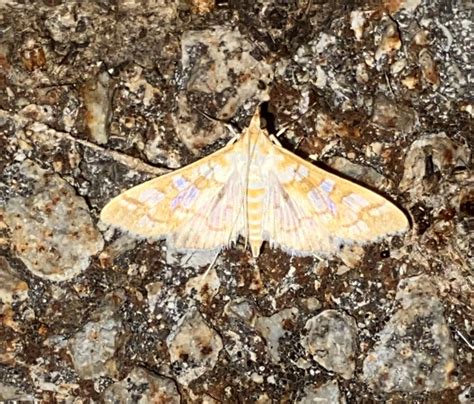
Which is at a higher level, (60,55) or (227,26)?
(227,26)

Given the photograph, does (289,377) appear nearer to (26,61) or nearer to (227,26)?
(227,26)

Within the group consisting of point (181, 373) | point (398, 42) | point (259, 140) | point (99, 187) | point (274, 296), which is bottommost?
point (181, 373)

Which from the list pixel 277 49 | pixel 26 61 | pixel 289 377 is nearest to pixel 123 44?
pixel 26 61

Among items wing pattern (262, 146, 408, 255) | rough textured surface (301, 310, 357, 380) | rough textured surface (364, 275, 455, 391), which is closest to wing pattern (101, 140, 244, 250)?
wing pattern (262, 146, 408, 255)

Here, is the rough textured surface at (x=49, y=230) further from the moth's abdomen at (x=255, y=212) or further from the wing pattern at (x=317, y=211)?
the wing pattern at (x=317, y=211)

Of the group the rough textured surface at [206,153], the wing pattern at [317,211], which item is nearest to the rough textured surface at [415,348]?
the rough textured surface at [206,153]

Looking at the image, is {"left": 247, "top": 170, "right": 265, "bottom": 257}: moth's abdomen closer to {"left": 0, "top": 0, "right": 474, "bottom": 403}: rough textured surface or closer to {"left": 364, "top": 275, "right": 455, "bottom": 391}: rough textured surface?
{"left": 0, "top": 0, "right": 474, "bottom": 403}: rough textured surface

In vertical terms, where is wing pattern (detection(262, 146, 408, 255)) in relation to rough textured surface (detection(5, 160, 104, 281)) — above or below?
above
